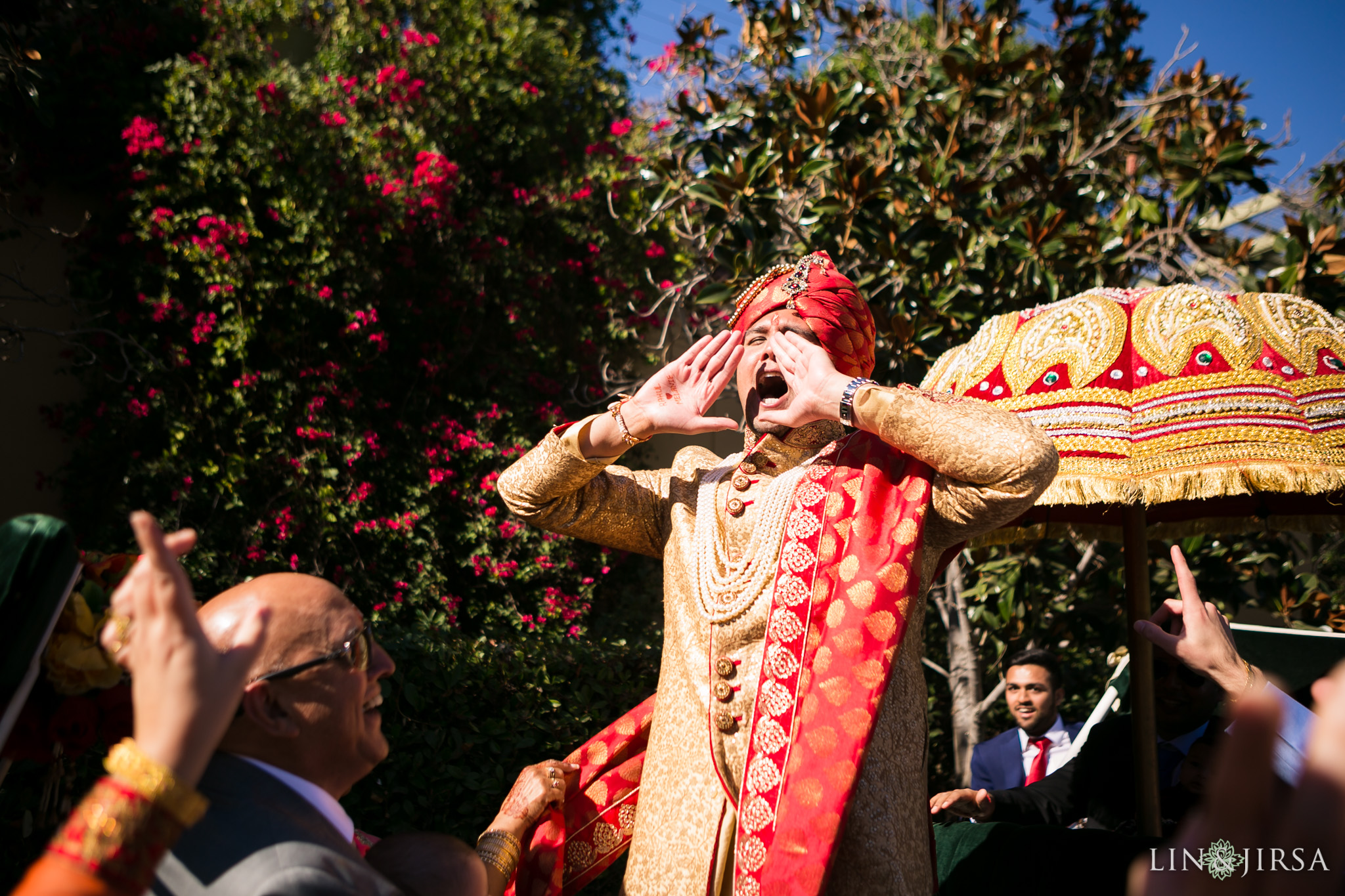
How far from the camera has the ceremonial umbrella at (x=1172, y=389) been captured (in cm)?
204

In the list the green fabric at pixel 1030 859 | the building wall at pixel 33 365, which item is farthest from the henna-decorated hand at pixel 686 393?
the building wall at pixel 33 365

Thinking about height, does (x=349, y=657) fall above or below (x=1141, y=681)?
above

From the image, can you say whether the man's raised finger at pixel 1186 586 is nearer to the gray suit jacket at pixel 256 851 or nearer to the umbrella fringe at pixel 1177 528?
the umbrella fringe at pixel 1177 528

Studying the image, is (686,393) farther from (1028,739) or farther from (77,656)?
(1028,739)

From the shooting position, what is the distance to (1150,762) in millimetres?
2615

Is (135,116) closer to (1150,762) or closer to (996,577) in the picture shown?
(996,577)

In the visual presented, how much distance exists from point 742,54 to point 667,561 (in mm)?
5113

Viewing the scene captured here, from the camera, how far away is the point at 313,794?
126 cm

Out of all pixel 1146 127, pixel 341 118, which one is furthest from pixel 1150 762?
pixel 341 118

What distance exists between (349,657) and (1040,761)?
3.76 m

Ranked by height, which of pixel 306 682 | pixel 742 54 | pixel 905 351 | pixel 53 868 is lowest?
pixel 53 868

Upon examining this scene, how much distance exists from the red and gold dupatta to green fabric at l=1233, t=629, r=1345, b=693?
8.95ft

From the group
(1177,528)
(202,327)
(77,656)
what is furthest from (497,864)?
(202,327)

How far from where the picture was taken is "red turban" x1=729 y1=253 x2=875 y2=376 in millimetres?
2158
